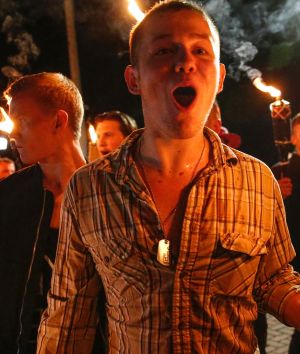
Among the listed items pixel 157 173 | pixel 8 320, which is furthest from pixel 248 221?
pixel 8 320

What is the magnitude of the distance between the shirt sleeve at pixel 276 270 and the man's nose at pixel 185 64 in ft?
2.11

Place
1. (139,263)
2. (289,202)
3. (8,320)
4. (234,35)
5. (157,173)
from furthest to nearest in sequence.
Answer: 1. (234,35)
2. (289,202)
3. (8,320)
4. (157,173)
5. (139,263)

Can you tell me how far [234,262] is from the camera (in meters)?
1.96

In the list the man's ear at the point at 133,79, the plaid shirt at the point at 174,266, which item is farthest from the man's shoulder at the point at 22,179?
the man's ear at the point at 133,79

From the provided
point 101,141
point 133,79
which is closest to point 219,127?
point 101,141

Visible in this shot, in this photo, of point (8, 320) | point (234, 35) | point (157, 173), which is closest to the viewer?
point (157, 173)

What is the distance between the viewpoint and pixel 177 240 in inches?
77.7

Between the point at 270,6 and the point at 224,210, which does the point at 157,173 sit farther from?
Result: the point at 270,6

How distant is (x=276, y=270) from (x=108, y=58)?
1775cm

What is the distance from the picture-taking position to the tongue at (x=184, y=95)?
6.41ft

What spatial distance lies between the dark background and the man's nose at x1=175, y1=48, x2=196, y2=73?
1206 cm

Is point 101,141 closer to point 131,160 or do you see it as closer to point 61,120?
point 61,120

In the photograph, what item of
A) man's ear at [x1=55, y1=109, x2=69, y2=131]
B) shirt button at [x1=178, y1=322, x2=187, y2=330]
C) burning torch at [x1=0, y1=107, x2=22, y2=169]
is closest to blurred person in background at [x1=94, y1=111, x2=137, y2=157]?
burning torch at [x1=0, y1=107, x2=22, y2=169]

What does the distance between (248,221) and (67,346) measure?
98cm
